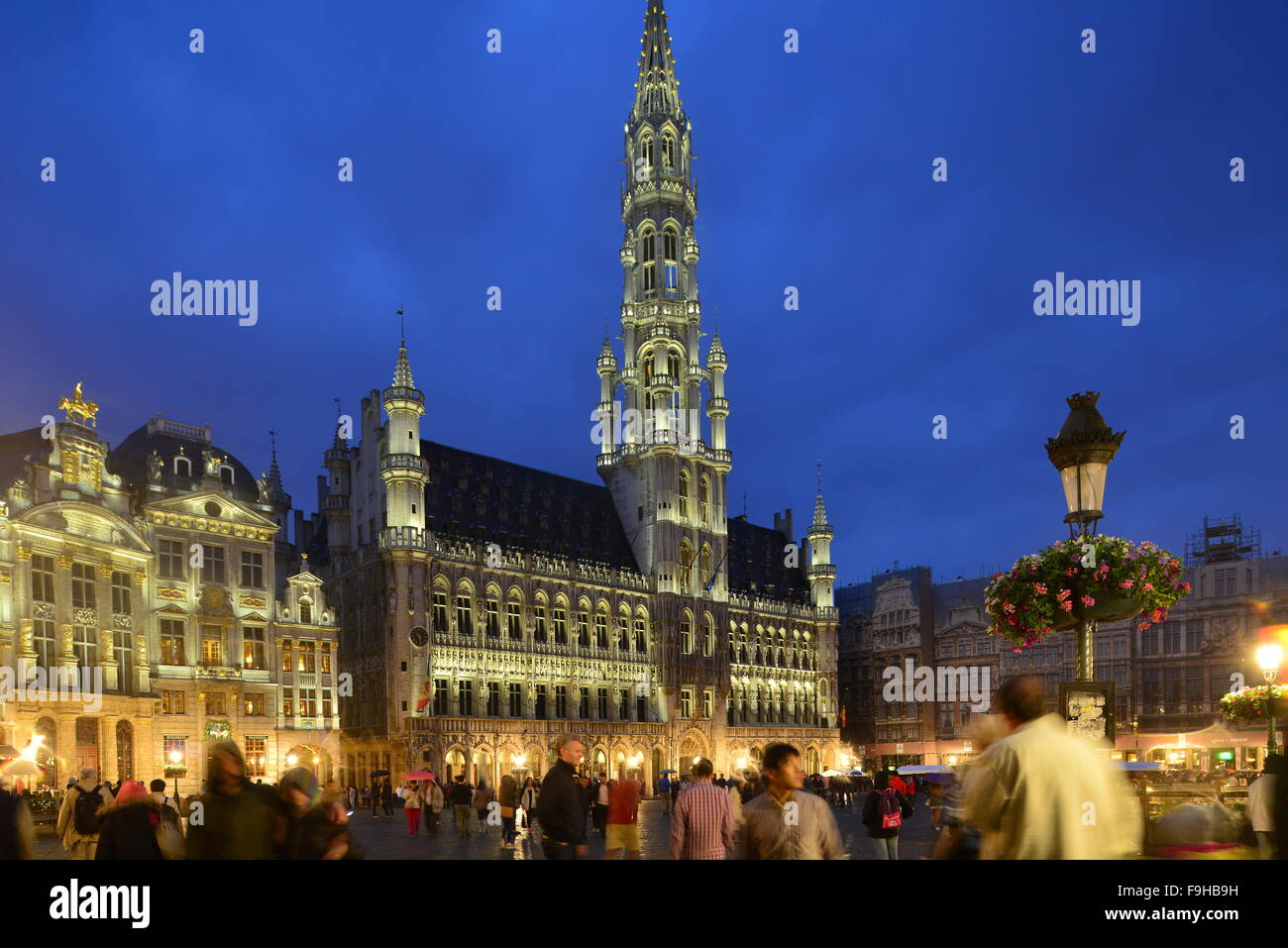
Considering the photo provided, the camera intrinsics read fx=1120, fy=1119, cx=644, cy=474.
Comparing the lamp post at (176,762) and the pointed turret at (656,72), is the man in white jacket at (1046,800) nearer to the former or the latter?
the lamp post at (176,762)

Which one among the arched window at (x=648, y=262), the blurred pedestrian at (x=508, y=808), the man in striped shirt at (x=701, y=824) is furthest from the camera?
the arched window at (x=648, y=262)


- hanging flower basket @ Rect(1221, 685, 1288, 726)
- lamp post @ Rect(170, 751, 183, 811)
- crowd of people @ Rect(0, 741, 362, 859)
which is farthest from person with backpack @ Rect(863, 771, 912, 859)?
lamp post @ Rect(170, 751, 183, 811)

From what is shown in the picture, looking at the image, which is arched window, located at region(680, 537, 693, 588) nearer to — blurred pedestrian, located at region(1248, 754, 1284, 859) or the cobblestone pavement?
the cobblestone pavement

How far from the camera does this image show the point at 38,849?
25359mm

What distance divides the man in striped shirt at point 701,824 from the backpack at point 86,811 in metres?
8.73

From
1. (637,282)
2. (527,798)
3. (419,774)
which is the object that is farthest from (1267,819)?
(637,282)

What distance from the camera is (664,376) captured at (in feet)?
240

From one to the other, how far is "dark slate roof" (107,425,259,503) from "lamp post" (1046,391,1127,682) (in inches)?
1618

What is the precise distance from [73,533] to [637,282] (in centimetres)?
4500

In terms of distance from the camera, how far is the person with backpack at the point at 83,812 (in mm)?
14148

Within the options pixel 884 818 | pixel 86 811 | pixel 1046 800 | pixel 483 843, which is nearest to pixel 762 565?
pixel 483 843

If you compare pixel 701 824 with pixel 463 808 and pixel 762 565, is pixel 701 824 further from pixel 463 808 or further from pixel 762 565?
pixel 762 565

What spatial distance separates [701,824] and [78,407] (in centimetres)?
4026

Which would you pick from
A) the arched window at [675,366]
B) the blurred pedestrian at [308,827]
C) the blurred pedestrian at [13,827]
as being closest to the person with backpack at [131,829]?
the blurred pedestrian at [13,827]
